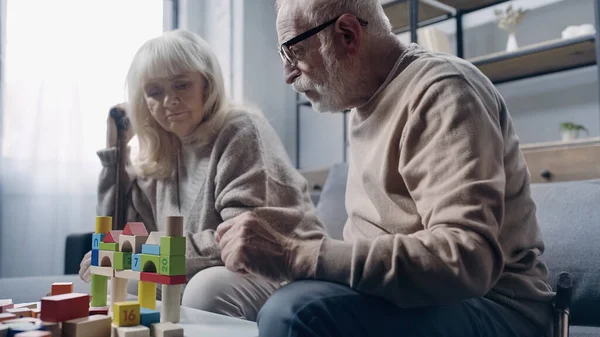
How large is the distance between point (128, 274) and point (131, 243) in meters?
0.05

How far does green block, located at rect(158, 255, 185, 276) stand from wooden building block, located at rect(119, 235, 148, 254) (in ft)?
0.27

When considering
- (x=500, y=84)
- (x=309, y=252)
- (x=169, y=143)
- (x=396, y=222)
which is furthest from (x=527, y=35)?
(x=309, y=252)

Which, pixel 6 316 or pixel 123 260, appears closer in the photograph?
pixel 6 316

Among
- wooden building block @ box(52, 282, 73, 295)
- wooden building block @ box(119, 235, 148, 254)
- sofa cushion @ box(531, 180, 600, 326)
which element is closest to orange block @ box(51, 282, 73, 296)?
wooden building block @ box(52, 282, 73, 295)

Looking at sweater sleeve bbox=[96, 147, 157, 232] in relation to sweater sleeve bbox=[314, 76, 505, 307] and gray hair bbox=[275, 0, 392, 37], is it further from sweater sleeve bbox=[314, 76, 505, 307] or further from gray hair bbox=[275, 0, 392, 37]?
sweater sleeve bbox=[314, 76, 505, 307]

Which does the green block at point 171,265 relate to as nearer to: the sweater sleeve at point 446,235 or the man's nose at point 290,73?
the sweater sleeve at point 446,235

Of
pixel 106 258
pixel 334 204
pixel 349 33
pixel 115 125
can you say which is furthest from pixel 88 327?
pixel 334 204

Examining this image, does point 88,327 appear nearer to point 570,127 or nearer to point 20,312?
point 20,312

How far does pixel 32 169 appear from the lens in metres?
2.50

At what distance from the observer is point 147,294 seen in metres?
0.94

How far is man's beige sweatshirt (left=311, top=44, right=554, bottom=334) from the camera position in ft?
2.25

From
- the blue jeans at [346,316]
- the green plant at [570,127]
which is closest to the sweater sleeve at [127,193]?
the blue jeans at [346,316]

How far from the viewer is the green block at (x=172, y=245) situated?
0.84 meters

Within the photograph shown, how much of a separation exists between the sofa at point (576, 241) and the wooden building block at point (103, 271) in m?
0.88
